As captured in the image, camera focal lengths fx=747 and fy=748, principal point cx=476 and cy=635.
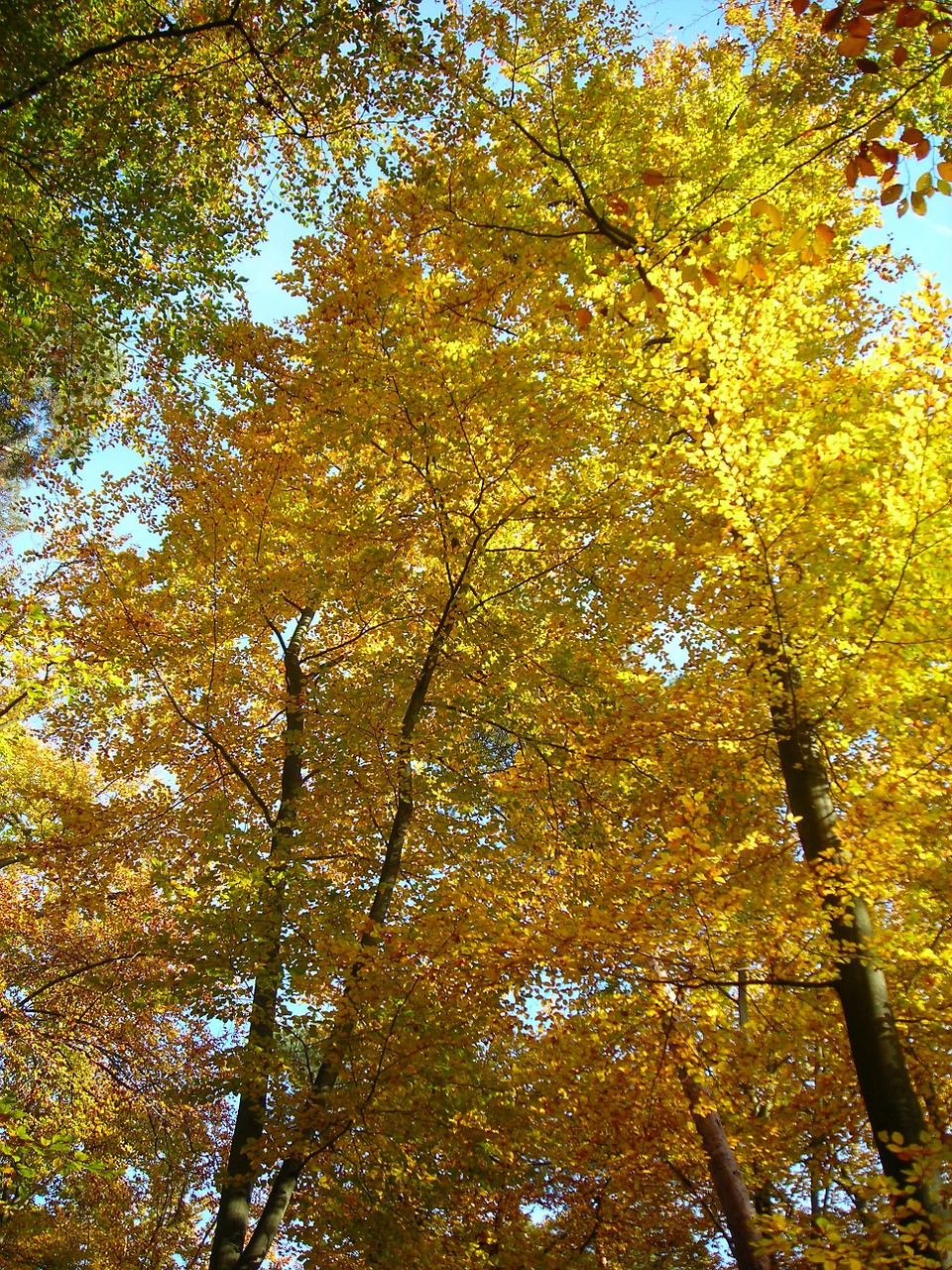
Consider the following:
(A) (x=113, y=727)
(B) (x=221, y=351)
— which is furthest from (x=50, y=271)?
(A) (x=113, y=727)

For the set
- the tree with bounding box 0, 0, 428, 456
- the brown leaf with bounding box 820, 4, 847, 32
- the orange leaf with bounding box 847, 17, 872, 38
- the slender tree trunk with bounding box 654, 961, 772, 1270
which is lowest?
the slender tree trunk with bounding box 654, 961, 772, 1270

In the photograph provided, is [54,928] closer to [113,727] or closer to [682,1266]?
[113,727]

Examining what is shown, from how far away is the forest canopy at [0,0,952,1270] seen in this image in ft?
14.0

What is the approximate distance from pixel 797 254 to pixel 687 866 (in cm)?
451

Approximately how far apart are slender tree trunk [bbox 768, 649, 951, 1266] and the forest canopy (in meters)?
0.03

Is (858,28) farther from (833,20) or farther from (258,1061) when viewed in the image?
(258,1061)

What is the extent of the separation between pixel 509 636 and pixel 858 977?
337cm

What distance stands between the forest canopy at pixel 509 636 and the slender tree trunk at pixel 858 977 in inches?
1.3

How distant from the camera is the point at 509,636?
6254mm

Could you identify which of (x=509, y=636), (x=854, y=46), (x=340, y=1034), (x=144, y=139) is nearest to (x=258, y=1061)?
(x=340, y=1034)

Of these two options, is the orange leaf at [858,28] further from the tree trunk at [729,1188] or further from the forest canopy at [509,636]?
the tree trunk at [729,1188]

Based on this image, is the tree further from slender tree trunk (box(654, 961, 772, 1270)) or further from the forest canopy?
slender tree trunk (box(654, 961, 772, 1270))

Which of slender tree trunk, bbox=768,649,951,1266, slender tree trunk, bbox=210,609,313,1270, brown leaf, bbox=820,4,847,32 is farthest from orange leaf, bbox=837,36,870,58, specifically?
slender tree trunk, bbox=210,609,313,1270

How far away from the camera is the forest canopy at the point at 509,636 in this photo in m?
4.28
